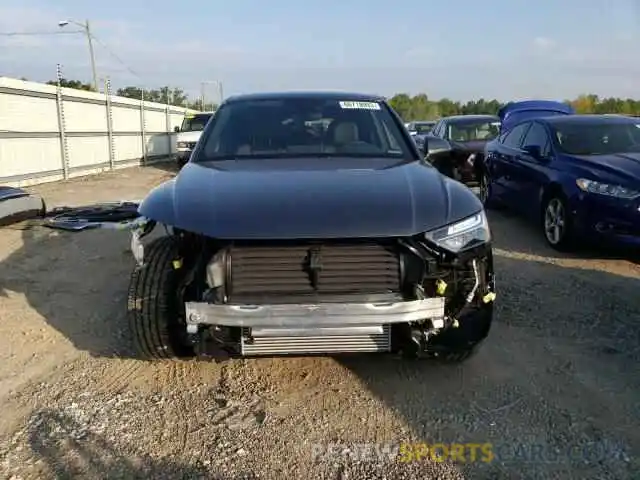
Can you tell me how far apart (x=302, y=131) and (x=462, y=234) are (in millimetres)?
1720

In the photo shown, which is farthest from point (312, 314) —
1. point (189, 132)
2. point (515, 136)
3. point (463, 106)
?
point (463, 106)

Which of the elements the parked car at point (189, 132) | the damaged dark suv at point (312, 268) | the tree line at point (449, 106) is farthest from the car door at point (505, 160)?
the tree line at point (449, 106)

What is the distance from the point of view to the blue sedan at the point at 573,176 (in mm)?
5594

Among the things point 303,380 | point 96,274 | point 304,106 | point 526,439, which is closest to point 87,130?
point 96,274

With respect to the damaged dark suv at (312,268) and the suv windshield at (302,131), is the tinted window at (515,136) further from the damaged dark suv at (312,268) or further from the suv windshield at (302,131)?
the damaged dark suv at (312,268)

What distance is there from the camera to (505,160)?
794 centimetres

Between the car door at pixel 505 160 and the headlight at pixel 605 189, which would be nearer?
the headlight at pixel 605 189

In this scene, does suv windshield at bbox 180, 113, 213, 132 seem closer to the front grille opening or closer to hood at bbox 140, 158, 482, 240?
hood at bbox 140, 158, 482, 240

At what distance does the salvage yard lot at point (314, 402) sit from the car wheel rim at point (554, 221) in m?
1.55

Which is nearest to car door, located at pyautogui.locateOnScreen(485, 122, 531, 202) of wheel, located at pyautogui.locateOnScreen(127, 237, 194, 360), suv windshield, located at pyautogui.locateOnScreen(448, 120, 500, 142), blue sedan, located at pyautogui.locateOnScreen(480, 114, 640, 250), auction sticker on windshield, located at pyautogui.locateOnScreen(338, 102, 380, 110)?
blue sedan, located at pyautogui.locateOnScreen(480, 114, 640, 250)

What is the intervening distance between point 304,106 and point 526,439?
276 cm

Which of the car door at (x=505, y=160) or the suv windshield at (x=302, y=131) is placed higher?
the suv windshield at (x=302, y=131)

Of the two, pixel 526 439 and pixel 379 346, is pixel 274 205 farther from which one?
pixel 526 439

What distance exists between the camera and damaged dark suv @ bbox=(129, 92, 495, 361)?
2.72 metres
